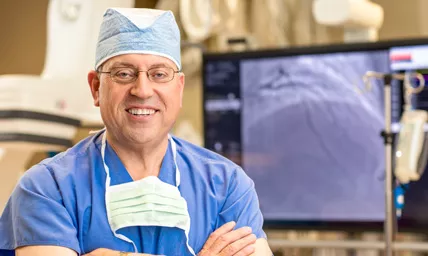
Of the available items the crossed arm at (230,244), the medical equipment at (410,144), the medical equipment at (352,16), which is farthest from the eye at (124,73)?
the medical equipment at (352,16)

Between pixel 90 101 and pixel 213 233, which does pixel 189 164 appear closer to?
pixel 213 233

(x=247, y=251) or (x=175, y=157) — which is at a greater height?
(x=175, y=157)

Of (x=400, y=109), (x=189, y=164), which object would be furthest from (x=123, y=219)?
(x=400, y=109)

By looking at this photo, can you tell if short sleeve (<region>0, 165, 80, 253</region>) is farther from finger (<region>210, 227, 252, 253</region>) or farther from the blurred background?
the blurred background

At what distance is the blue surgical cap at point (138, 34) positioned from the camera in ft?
5.70

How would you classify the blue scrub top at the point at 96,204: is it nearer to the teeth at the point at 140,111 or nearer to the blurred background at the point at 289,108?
the teeth at the point at 140,111

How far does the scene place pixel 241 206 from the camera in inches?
74.2

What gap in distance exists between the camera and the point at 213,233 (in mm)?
1817

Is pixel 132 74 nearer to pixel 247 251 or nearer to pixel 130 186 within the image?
pixel 130 186

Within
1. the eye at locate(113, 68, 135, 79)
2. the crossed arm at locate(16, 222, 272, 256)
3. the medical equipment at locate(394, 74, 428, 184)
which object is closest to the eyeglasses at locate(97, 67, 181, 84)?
the eye at locate(113, 68, 135, 79)

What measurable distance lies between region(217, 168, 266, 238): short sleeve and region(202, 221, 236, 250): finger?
3 cm

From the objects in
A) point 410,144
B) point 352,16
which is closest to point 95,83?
point 410,144

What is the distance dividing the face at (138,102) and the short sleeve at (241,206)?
23cm

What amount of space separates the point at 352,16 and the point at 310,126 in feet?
1.60
